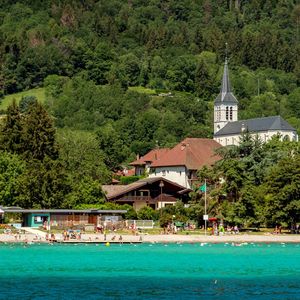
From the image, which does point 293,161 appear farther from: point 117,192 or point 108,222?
point 117,192

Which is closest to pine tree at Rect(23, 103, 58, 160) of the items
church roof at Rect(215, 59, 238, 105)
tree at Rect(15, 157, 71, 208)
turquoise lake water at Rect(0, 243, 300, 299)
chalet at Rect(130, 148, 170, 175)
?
tree at Rect(15, 157, 71, 208)

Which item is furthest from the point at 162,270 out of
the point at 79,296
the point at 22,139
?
the point at 22,139

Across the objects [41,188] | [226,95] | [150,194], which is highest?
[226,95]

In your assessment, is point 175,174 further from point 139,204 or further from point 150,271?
point 150,271

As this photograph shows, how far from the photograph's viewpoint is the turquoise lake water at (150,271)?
51.2 metres

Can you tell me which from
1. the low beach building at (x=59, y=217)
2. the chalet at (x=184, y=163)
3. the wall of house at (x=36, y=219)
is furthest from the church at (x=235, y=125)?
the wall of house at (x=36, y=219)

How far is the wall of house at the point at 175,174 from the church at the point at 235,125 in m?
10.5

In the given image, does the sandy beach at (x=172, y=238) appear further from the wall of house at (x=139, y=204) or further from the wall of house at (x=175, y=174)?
the wall of house at (x=175, y=174)

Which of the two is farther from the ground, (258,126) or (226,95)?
(226,95)

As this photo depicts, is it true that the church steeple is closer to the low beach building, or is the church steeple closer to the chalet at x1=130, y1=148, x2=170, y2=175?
the chalet at x1=130, y1=148, x2=170, y2=175

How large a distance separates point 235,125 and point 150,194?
170 feet

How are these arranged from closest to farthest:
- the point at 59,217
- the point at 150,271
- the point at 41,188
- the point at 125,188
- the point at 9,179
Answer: the point at 150,271 → the point at 59,217 → the point at 41,188 → the point at 9,179 → the point at 125,188

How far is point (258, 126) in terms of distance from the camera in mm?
158375

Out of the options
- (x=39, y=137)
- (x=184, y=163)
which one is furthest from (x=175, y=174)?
(x=39, y=137)
